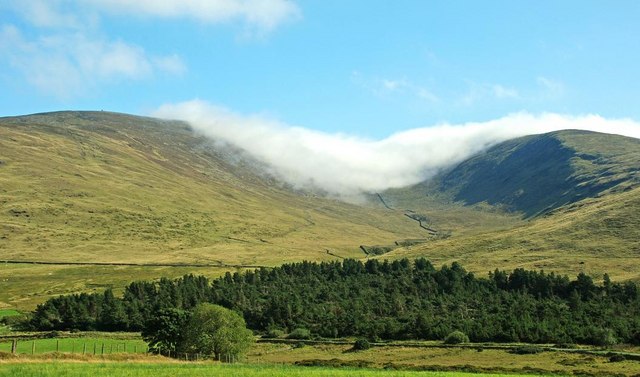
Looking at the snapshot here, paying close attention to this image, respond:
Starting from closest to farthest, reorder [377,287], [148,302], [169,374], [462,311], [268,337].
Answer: [169,374]
[268,337]
[462,311]
[148,302]
[377,287]

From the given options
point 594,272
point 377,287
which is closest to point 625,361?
point 377,287

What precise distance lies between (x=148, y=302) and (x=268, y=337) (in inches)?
1411

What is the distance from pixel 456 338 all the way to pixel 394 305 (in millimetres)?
33609

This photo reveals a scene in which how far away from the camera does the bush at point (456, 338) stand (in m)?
112

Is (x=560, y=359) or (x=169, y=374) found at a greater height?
(x=169, y=374)

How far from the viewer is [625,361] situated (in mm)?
81062

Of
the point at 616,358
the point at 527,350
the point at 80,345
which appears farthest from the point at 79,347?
the point at 616,358

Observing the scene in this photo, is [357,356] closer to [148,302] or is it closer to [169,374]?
[169,374]

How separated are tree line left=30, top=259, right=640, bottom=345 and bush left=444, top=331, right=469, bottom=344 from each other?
3011mm

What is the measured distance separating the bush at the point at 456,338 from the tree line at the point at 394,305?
3.01 metres

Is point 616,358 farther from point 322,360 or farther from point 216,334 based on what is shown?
point 216,334

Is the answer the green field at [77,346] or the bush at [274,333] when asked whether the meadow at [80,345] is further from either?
the bush at [274,333]

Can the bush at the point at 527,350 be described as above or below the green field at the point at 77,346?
below

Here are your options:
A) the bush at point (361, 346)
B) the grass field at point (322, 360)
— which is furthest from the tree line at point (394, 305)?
the bush at point (361, 346)
